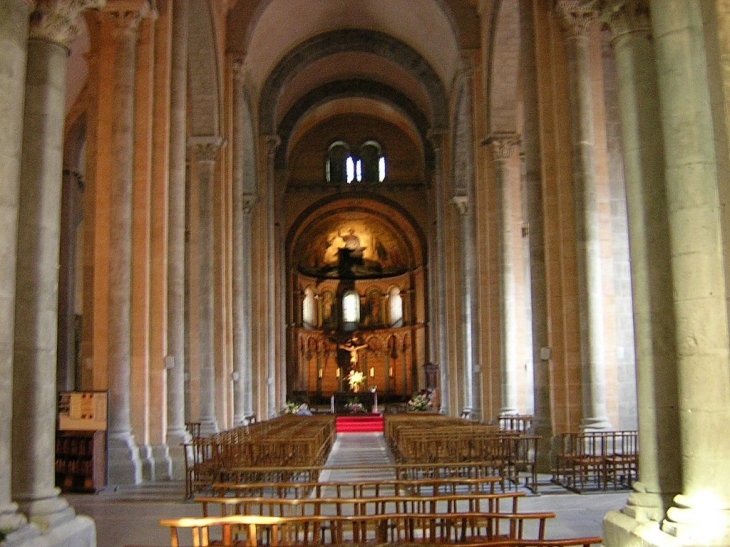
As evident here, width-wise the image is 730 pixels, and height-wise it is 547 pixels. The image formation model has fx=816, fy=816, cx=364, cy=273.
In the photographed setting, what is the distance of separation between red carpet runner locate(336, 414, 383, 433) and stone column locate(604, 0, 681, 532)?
29984 millimetres

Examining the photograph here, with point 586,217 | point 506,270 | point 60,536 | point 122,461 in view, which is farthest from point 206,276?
point 60,536

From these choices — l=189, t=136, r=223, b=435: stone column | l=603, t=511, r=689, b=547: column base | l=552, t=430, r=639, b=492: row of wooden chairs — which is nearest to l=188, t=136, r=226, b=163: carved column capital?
l=189, t=136, r=223, b=435: stone column

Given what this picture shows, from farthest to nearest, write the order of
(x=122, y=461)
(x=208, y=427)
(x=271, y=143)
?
1. (x=271, y=143)
2. (x=208, y=427)
3. (x=122, y=461)

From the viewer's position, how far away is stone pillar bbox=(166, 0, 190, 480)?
733 inches

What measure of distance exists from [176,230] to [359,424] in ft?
70.7

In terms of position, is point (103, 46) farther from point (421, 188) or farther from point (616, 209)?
point (421, 188)

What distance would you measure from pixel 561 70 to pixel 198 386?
42.7 feet

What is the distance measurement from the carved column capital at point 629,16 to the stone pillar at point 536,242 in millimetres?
7903

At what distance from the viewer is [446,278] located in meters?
37.1

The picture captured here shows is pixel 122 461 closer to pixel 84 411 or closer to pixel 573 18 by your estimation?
pixel 84 411

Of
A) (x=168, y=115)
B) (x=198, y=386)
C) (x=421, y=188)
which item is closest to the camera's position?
(x=168, y=115)

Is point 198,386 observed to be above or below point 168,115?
below

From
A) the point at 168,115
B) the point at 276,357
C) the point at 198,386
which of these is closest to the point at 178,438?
the point at 198,386

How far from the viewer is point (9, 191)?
26.9 ft
